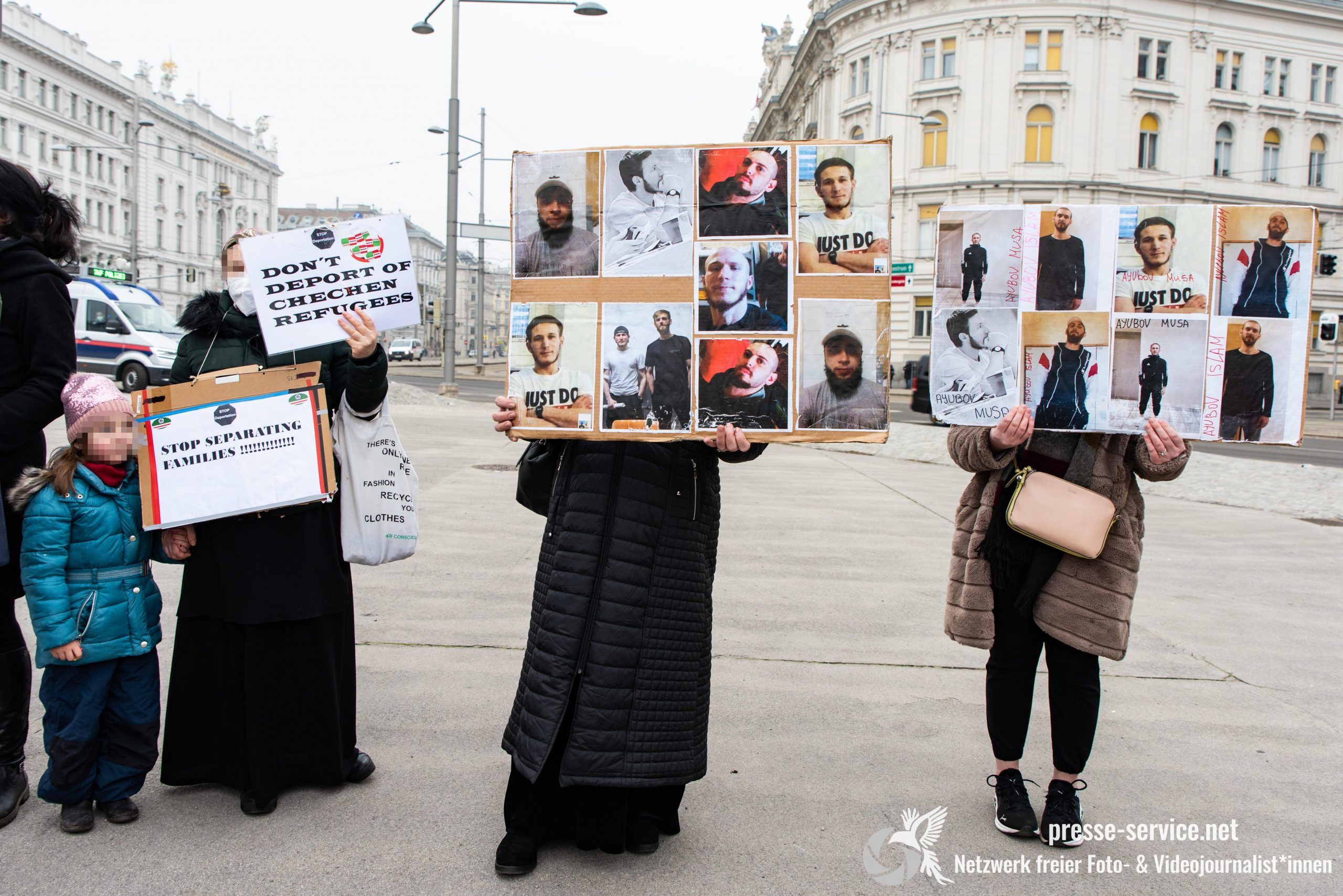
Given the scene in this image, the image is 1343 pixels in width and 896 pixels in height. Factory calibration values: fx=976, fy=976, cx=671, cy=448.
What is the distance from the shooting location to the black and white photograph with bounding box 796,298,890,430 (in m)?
2.81

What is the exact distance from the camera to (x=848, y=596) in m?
6.22

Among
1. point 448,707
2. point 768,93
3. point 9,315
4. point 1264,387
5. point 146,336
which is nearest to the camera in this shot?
point 1264,387

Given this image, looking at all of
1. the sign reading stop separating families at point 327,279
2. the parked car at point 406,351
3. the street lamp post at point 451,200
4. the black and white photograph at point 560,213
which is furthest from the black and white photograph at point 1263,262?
the parked car at point 406,351

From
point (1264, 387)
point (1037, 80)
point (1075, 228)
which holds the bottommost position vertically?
point (1264, 387)

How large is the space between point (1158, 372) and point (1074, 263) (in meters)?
0.41

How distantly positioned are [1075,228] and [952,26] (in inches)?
1906

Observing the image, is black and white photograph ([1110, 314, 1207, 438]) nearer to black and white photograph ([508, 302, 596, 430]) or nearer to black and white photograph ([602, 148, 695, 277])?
black and white photograph ([602, 148, 695, 277])

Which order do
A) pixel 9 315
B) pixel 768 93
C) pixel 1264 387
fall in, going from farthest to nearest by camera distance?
pixel 768 93 → pixel 9 315 → pixel 1264 387

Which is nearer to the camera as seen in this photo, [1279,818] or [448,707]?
[1279,818]

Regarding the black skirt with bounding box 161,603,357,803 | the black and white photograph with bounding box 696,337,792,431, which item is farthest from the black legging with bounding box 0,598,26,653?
the black and white photograph with bounding box 696,337,792,431

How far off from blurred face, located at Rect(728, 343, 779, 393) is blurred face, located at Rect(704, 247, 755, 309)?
15cm

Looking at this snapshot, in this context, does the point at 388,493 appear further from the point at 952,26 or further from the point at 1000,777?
the point at 952,26

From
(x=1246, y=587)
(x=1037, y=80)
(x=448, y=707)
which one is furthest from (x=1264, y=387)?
(x=1037, y=80)

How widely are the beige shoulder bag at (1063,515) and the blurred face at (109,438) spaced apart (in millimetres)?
2837
